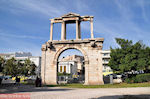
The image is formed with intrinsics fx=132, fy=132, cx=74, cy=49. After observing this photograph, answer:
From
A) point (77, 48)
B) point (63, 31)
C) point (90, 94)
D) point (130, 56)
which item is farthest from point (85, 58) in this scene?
point (90, 94)

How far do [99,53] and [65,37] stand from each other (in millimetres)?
6209

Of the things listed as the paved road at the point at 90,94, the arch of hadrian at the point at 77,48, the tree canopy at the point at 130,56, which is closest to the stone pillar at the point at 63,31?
the arch of hadrian at the point at 77,48

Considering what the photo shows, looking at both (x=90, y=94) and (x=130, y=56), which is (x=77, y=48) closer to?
(x=130, y=56)

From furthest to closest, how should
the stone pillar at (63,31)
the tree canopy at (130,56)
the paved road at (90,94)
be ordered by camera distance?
the stone pillar at (63,31) < the tree canopy at (130,56) < the paved road at (90,94)

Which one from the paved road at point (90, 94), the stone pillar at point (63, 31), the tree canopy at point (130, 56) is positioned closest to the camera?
the paved road at point (90, 94)

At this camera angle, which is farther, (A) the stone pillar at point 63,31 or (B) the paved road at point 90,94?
(A) the stone pillar at point 63,31

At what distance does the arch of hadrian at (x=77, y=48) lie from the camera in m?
19.2

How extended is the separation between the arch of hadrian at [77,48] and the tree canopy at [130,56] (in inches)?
140

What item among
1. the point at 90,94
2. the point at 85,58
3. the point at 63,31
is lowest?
the point at 90,94

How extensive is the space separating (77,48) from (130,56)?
7.89 metres

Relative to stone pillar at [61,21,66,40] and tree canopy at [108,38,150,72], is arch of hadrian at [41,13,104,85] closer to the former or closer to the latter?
stone pillar at [61,21,66,40]

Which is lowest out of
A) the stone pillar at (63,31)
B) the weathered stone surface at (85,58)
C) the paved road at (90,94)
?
the paved road at (90,94)

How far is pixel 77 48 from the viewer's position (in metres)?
20.1

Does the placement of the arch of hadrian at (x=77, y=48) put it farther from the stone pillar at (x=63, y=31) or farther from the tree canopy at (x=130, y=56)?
the tree canopy at (x=130, y=56)
